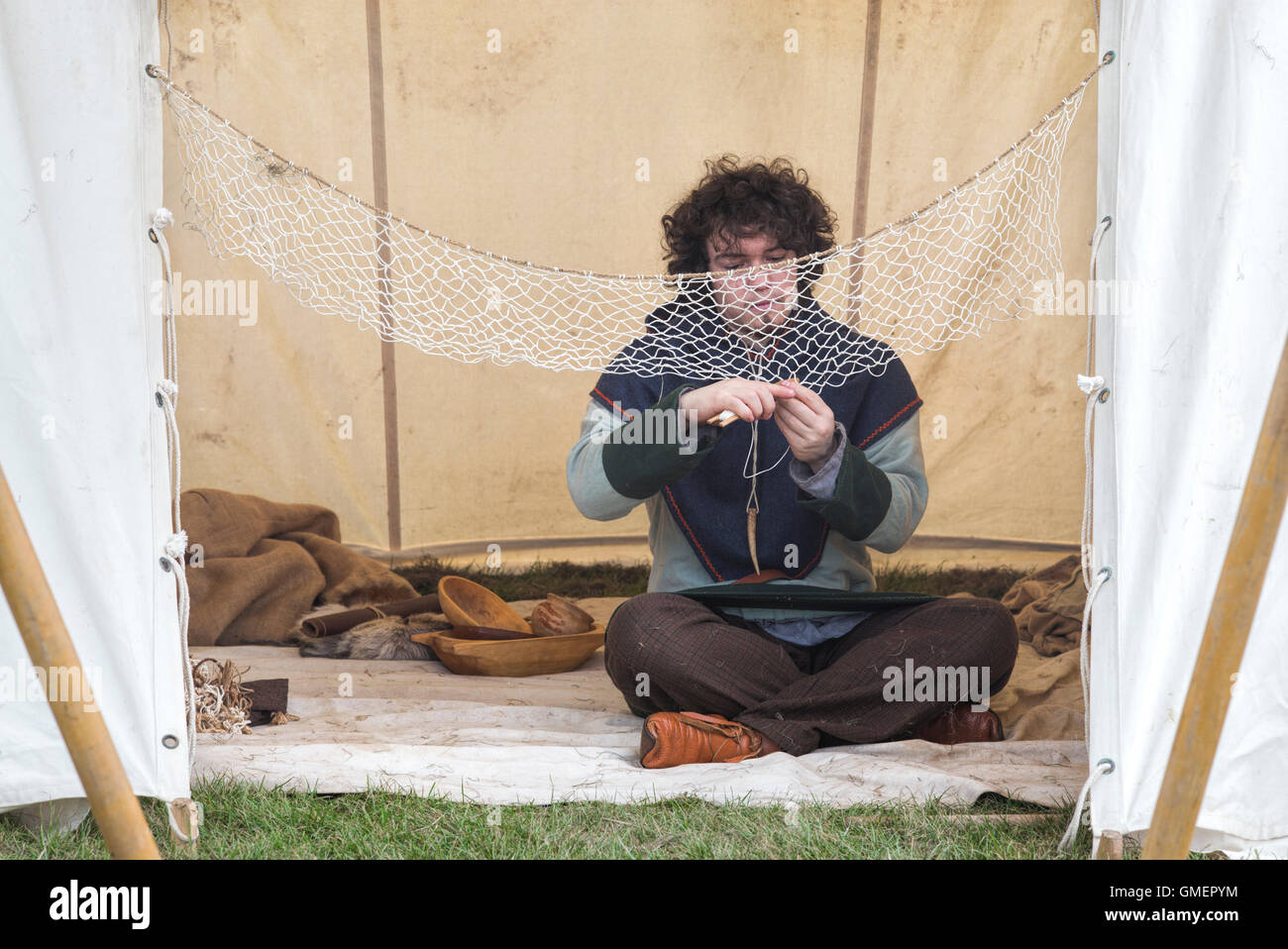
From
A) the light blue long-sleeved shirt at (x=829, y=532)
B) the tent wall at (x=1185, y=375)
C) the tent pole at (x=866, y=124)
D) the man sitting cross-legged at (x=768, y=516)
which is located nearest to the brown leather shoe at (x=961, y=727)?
the man sitting cross-legged at (x=768, y=516)

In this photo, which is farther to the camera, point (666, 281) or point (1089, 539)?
point (666, 281)

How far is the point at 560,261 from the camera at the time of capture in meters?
3.54

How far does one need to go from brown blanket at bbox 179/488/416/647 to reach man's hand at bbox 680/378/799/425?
1445 millimetres

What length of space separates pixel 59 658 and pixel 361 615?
176 centimetres

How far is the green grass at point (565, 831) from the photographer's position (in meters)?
1.35

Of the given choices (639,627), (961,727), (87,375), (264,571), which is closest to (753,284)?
(639,627)

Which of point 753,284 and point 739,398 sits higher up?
point 753,284

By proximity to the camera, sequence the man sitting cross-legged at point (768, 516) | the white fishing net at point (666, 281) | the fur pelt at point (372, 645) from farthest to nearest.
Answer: the fur pelt at point (372, 645)
the man sitting cross-legged at point (768, 516)
the white fishing net at point (666, 281)

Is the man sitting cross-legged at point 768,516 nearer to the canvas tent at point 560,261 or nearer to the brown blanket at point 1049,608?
the canvas tent at point 560,261

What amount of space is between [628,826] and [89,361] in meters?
0.85

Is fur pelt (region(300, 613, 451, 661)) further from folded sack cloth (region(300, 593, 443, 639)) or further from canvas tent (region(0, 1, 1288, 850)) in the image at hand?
canvas tent (region(0, 1, 1288, 850))

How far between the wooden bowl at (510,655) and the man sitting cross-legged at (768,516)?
1.47 feet

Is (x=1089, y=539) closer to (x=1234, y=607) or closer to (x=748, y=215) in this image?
(x=1234, y=607)
